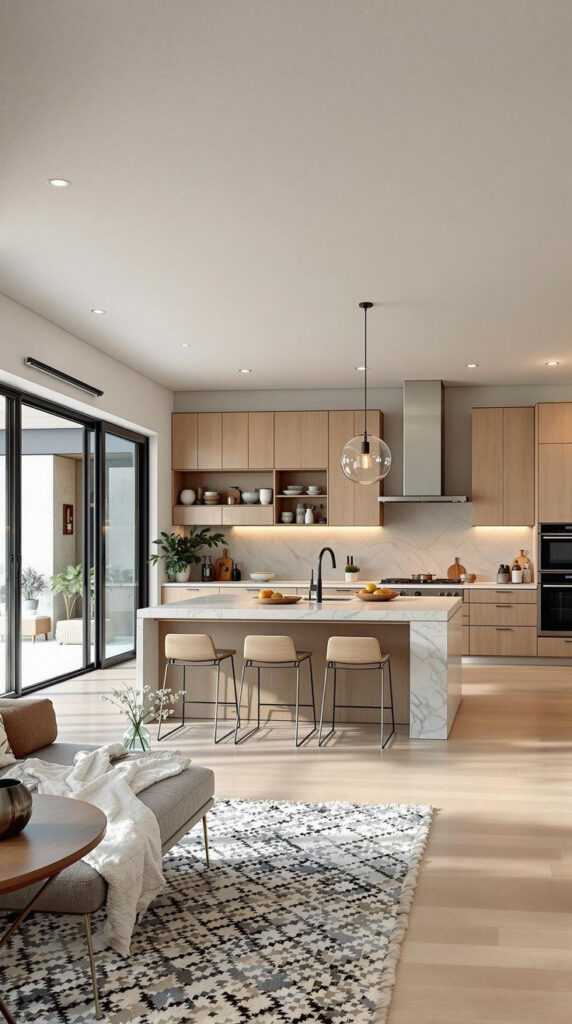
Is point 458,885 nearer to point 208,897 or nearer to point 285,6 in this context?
point 208,897

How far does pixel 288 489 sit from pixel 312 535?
1.92 ft

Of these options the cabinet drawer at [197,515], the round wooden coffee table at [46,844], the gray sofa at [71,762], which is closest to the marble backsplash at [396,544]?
the cabinet drawer at [197,515]

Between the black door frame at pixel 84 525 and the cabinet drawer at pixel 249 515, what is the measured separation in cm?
92

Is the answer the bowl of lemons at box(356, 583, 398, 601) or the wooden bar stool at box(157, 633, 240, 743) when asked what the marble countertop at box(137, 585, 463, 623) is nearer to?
the bowl of lemons at box(356, 583, 398, 601)

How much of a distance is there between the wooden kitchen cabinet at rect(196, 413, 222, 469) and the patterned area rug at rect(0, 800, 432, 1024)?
6.24 metres

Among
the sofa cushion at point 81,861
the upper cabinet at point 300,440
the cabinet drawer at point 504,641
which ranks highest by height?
the upper cabinet at point 300,440

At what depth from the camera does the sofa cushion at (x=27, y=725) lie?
365cm

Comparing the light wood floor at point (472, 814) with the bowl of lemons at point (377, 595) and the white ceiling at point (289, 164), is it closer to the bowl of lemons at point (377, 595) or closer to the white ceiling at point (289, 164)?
the bowl of lemons at point (377, 595)

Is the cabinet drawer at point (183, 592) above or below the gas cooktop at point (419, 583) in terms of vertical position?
below

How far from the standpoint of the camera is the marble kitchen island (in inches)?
220

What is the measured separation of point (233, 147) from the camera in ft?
12.1

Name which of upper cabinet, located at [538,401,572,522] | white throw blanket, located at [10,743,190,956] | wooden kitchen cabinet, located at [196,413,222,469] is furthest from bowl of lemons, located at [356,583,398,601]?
wooden kitchen cabinet, located at [196,413,222,469]

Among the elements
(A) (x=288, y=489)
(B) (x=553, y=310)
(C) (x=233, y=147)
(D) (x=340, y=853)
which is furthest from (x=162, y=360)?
(D) (x=340, y=853)

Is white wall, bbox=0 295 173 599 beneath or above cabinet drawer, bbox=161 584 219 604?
above
